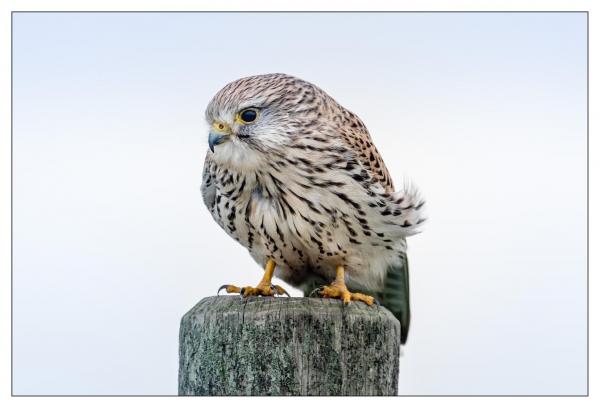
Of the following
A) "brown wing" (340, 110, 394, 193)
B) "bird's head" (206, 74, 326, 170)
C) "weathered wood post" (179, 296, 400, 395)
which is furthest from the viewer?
"brown wing" (340, 110, 394, 193)

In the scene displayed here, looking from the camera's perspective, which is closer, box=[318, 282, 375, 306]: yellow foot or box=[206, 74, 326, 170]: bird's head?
box=[318, 282, 375, 306]: yellow foot

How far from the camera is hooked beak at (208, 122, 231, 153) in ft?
14.3

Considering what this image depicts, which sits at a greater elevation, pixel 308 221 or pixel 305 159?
pixel 305 159

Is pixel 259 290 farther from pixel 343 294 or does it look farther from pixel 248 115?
pixel 248 115

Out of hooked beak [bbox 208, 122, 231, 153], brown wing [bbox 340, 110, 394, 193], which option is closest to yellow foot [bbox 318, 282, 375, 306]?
brown wing [bbox 340, 110, 394, 193]

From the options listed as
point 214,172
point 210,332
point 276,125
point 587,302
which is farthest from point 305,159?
point 587,302

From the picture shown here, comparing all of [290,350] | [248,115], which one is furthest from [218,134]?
[290,350]

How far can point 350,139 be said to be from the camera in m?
4.74

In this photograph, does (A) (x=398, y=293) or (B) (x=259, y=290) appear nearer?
(B) (x=259, y=290)

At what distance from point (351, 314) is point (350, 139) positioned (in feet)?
5.08

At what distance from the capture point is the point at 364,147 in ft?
15.8

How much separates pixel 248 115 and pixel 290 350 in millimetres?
1592

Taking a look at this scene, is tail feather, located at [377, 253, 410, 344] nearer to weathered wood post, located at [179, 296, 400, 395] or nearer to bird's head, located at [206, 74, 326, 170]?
bird's head, located at [206, 74, 326, 170]
